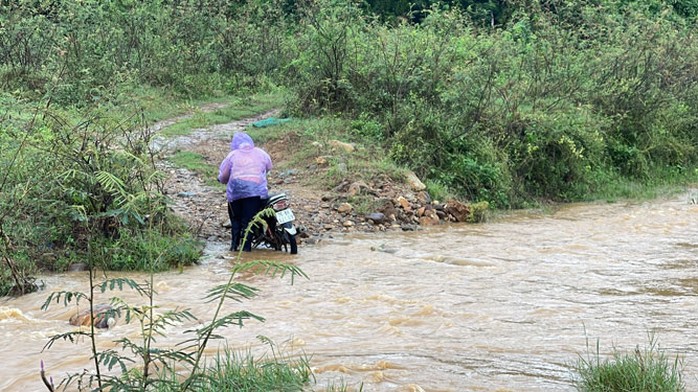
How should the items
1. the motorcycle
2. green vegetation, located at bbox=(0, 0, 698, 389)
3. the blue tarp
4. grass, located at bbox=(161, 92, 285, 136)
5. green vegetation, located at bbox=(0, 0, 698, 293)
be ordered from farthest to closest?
grass, located at bbox=(161, 92, 285, 136) < the blue tarp < green vegetation, located at bbox=(0, 0, 698, 293) < the motorcycle < green vegetation, located at bbox=(0, 0, 698, 389)

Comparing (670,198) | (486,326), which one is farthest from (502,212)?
(486,326)

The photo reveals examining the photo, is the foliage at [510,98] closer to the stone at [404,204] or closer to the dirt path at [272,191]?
the stone at [404,204]

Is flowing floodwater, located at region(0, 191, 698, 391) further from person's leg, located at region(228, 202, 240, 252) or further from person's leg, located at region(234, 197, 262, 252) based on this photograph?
person's leg, located at region(234, 197, 262, 252)

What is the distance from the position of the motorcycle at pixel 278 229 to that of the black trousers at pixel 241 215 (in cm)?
11

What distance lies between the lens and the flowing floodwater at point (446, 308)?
504 centimetres

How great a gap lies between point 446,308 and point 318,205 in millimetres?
5068

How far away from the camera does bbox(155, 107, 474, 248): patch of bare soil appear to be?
10898 millimetres

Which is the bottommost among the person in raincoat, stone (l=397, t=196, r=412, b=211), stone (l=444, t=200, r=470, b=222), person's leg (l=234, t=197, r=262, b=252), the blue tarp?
stone (l=444, t=200, r=470, b=222)

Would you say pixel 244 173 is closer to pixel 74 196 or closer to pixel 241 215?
pixel 241 215

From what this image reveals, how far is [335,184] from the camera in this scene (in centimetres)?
1246

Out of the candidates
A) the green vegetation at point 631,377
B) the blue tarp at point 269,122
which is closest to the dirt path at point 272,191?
the blue tarp at point 269,122

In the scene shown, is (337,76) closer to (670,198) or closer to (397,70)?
(397,70)

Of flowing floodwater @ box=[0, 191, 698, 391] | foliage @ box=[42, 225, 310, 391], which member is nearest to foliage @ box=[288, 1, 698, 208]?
flowing floodwater @ box=[0, 191, 698, 391]

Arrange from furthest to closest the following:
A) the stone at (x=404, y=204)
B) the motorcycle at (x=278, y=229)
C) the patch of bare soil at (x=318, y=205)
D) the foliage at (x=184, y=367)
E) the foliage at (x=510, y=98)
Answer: the foliage at (x=510, y=98) → the stone at (x=404, y=204) → the patch of bare soil at (x=318, y=205) → the motorcycle at (x=278, y=229) → the foliage at (x=184, y=367)
